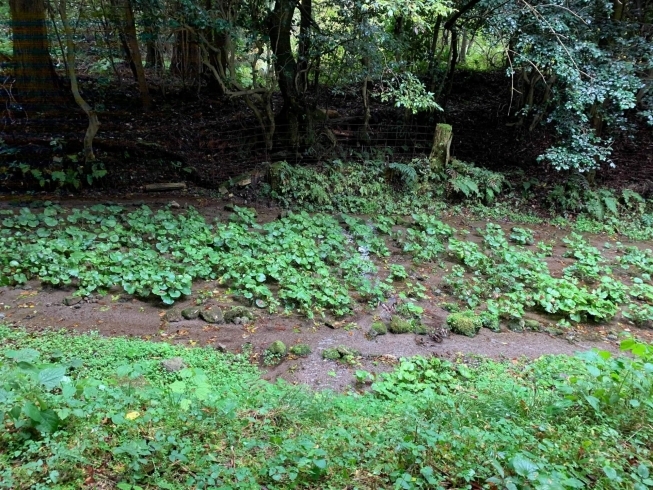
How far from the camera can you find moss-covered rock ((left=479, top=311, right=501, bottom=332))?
5520mm

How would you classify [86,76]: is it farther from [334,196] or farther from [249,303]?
[249,303]

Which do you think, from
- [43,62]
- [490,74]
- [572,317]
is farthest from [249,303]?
[490,74]

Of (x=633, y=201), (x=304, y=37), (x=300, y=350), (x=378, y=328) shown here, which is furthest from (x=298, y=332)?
(x=633, y=201)

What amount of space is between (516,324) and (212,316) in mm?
3622

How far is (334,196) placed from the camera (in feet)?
29.1

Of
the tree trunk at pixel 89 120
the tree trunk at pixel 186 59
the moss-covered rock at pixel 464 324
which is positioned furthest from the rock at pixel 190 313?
the tree trunk at pixel 186 59

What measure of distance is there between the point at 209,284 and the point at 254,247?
3.24 feet

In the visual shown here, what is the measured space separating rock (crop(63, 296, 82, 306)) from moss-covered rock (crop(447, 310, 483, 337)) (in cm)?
416

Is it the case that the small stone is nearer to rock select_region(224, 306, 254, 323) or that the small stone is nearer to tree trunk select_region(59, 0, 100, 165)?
rock select_region(224, 306, 254, 323)

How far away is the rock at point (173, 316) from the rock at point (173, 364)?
38.7 inches

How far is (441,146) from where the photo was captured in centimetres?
980

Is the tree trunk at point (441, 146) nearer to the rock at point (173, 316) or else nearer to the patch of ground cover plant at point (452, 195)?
the patch of ground cover plant at point (452, 195)

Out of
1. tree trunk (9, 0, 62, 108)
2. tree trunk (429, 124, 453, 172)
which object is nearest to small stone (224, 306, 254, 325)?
tree trunk (429, 124, 453, 172)

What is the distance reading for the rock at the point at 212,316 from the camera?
16.5ft
